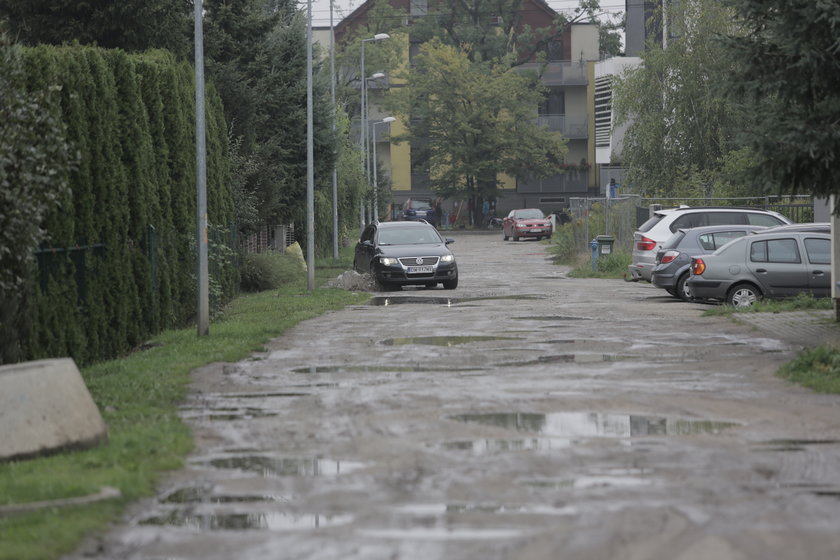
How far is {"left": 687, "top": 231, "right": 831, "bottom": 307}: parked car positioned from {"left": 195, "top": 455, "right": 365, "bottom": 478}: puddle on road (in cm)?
1533

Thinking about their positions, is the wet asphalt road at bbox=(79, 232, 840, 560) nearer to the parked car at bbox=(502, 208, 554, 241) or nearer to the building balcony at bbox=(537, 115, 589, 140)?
the parked car at bbox=(502, 208, 554, 241)

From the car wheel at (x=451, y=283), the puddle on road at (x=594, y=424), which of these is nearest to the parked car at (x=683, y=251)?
the car wheel at (x=451, y=283)

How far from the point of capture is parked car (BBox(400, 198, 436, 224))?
86.2 m

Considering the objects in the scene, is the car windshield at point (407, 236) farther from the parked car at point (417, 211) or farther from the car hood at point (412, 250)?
the parked car at point (417, 211)

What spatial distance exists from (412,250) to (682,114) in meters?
22.9

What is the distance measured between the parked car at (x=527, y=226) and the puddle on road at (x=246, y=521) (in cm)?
6069

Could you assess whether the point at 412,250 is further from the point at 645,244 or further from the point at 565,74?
the point at 565,74

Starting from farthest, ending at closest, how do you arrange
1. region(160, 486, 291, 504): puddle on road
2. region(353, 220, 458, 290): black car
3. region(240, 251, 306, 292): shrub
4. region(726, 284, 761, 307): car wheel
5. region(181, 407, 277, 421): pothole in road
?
region(240, 251, 306, 292): shrub < region(353, 220, 458, 290): black car < region(726, 284, 761, 307): car wheel < region(181, 407, 277, 421): pothole in road < region(160, 486, 291, 504): puddle on road

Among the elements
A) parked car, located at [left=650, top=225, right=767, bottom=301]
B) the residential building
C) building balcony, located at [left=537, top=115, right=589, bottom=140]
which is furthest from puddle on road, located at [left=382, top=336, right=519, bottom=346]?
building balcony, located at [left=537, top=115, right=589, bottom=140]

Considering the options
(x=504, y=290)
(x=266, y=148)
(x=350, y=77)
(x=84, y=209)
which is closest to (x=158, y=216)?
(x=84, y=209)

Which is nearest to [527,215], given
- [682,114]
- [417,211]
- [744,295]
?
[417,211]

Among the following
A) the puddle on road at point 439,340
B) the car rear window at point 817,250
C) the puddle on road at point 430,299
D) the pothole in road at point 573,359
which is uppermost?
the car rear window at point 817,250

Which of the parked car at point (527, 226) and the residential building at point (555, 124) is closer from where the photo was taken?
the parked car at point (527, 226)

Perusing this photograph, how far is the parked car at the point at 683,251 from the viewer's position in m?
26.3
